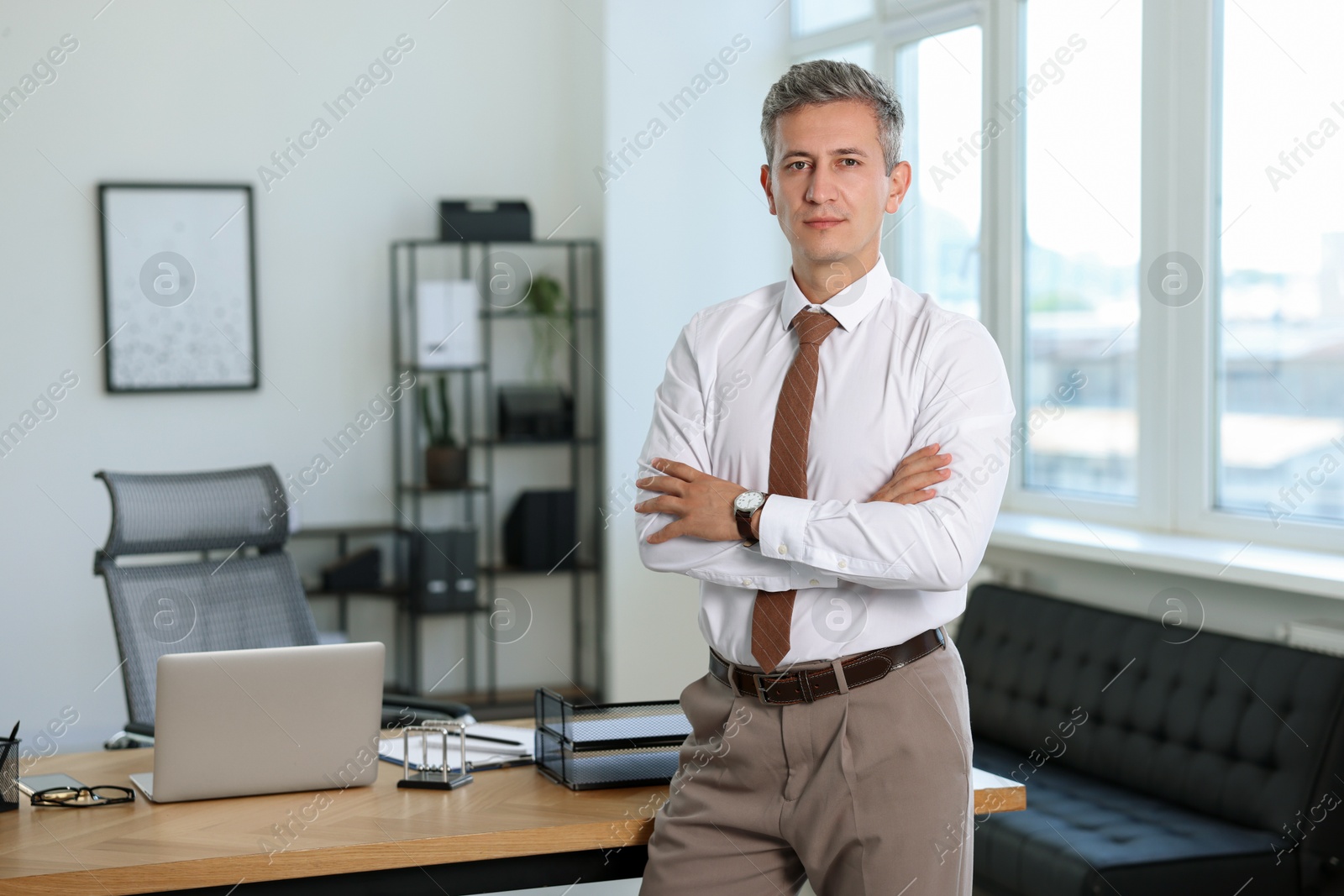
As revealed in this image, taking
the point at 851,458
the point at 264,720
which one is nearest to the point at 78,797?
the point at 264,720

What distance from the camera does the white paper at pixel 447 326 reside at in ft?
15.8

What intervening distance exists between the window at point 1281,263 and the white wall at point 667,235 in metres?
1.94

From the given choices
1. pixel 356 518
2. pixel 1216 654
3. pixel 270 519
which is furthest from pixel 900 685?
pixel 356 518

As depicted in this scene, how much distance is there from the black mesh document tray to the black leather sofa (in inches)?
43.1

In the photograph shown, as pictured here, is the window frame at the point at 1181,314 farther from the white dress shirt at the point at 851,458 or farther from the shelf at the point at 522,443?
the shelf at the point at 522,443

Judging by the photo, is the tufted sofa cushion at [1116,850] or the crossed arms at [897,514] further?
A: the tufted sofa cushion at [1116,850]

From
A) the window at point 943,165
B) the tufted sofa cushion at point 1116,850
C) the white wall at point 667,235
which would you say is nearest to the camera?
the tufted sofa cushion at point 1116,850

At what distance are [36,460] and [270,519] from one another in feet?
6.87

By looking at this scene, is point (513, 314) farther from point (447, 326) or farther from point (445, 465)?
point (445, 465)

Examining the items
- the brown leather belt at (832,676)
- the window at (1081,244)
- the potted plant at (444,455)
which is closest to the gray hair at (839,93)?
the brown leather belt at (832,676)

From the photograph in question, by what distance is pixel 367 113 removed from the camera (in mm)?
5043

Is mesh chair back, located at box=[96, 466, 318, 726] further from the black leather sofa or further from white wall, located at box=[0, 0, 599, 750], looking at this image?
white wall, located at box=[0, 0, 599, 750]

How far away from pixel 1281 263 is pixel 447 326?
2.90 metres

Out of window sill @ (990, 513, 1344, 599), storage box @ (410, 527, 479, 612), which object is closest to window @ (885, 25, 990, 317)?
window sill @ (990, 513, 1344, 599)
